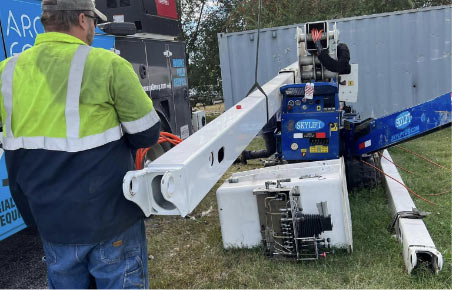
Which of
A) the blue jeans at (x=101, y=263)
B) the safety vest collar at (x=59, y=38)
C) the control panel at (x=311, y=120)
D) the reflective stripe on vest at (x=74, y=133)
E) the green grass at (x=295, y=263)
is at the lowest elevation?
the green grass at (x=295, y=263)

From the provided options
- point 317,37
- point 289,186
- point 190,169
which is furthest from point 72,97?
point 317,37

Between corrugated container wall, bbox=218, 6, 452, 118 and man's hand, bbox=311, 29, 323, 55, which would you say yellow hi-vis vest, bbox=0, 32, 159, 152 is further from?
corrugated container wall, bbox=218, 6, 452, 118

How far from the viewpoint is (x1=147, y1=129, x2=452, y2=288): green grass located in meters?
3.31

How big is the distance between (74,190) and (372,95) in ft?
28.1

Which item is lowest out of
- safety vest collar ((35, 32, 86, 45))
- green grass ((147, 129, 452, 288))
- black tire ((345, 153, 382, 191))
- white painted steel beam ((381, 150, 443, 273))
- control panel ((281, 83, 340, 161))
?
green grass ((147, 129, 452, 288))

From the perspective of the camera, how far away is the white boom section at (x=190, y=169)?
188cm

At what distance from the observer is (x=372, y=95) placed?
9.53m

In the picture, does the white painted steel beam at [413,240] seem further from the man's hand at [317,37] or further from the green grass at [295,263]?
the man's hand at [317,37]

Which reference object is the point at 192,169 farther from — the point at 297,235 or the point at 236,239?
the point at 236,239

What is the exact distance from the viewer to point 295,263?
11.8ft

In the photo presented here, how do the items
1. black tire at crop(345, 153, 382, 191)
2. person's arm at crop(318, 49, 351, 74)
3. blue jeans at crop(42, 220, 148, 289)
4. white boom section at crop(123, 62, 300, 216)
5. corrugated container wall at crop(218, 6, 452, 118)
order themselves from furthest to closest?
1. corrugated container wall at crop(218, 6, 452, 118)
2. person's arm at crop(318, 49, 351, 74)
3. black tire at crop(345, 153, 382, 191)
4. blue jeans at crop(42, 220, 148, 289)
5. white boom section at crop(123, 62, 300, 216)

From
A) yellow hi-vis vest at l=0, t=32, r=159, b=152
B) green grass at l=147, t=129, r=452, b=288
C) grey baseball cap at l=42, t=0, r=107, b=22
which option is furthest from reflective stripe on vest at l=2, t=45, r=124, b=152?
green grass at l=147, t=129, r=452, b=288

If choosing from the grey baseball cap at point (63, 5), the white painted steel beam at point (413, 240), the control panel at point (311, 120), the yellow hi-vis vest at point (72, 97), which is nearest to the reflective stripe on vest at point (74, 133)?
the yellow hi-vis vest at point (72, 97)

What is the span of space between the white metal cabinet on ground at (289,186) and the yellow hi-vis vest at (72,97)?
74.6 inches
